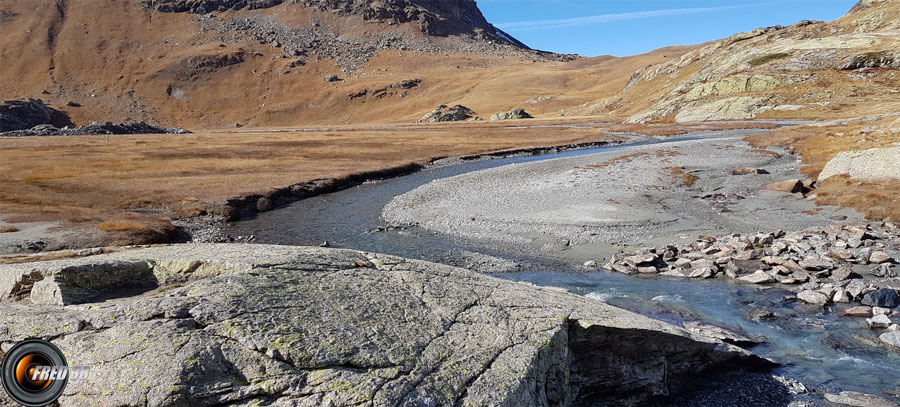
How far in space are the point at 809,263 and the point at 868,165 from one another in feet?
67.0

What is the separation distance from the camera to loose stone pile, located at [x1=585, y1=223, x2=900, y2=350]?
16562mm

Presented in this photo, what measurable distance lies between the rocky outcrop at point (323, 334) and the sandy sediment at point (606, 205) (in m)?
14.3

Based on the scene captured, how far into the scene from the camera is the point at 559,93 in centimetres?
19112

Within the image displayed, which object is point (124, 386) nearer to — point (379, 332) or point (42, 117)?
point (379, 332)

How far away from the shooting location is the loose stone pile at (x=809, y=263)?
1656 centimetres

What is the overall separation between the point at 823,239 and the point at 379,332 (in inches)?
903

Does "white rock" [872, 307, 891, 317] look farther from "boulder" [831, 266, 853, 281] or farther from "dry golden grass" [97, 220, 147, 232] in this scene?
"dry golden grass" [97, 220, 147, 232]

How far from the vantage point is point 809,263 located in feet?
65.5

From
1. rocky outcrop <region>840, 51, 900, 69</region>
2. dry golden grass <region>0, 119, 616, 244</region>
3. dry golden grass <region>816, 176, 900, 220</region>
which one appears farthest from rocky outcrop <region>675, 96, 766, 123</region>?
→ dry golden grass <region>816, 176, 900, 220</region>

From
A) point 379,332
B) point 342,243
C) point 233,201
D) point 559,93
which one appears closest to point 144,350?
point 379,332

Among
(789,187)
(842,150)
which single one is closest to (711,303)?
(789,187)

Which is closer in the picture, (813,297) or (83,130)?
(813,297)

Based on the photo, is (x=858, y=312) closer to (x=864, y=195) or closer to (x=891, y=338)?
(x=891, y=338)

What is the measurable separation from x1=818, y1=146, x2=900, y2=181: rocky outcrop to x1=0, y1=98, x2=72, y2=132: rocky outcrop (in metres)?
156
